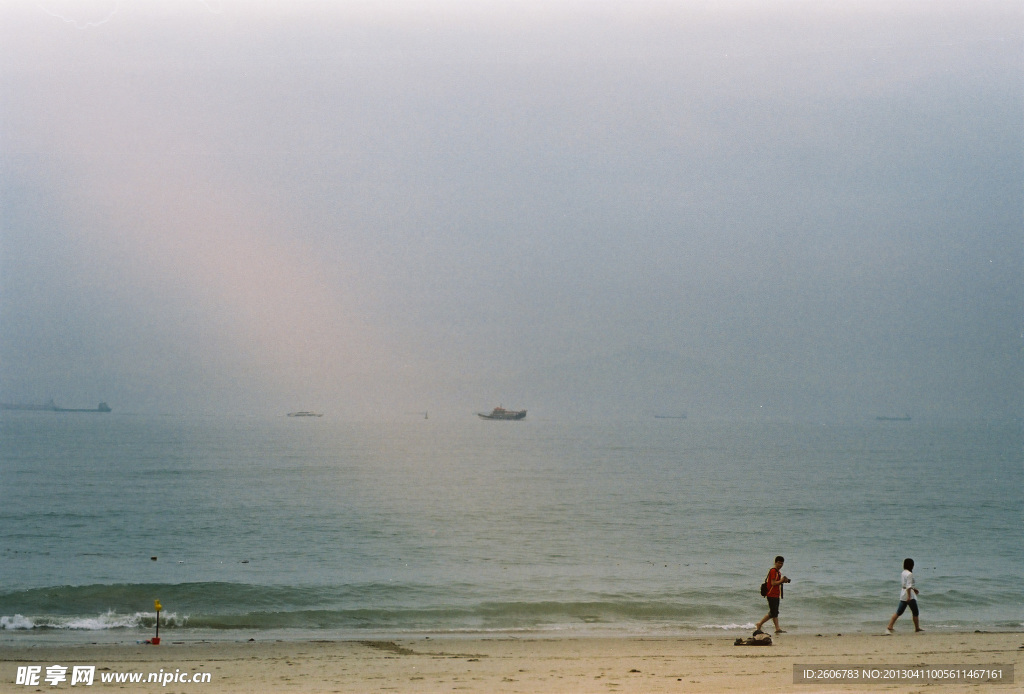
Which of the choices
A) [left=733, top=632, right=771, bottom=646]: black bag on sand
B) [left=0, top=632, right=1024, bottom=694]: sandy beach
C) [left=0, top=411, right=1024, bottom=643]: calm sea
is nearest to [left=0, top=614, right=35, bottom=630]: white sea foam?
[left=0, top=411, right=1024, bottom=643]: calm sea

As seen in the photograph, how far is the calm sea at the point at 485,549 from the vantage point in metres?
19.7

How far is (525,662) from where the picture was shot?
1352cm

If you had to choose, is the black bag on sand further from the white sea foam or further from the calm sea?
the white sea foam

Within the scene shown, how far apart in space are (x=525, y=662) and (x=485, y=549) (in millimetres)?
18268

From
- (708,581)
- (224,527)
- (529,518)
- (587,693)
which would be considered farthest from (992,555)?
(224,527)

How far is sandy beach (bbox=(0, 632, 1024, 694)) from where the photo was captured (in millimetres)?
11531

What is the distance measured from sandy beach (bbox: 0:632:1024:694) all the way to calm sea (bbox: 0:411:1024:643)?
2.26 m

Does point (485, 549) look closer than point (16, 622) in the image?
No

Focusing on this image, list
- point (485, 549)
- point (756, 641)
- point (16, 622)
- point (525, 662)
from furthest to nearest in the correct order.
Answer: point (485, 549)
point (16, 622)
point (756, 641)
point (525, 662)

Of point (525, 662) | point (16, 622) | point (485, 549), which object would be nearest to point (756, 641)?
point (525, 662)

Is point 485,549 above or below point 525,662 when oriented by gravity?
above

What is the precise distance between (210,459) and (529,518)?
5077cm

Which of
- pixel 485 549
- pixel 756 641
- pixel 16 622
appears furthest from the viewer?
pixel 485 549

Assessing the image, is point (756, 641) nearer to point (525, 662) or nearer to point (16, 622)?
point (525, 662)
